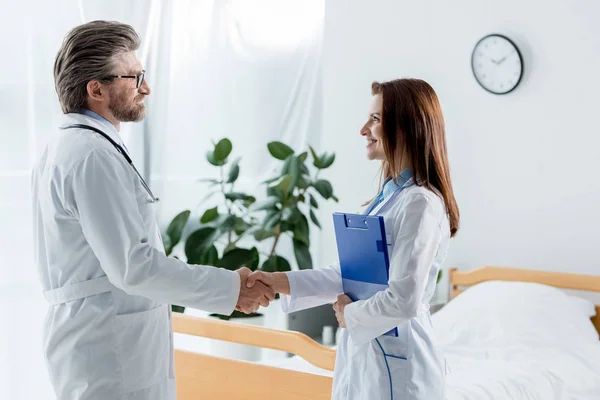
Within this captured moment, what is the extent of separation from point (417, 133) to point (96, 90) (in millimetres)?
768

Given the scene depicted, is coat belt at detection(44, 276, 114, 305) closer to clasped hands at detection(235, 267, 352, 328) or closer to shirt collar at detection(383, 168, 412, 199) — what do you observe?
clasped hands at detection(235, 267, 352, 328)

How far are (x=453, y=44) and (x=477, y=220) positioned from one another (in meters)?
0.84

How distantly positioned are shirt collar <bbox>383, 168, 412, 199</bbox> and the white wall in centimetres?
183

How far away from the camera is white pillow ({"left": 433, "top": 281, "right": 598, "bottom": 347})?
306cm

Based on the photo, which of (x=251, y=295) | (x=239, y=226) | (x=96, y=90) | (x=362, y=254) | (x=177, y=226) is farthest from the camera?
(x=239, y=226)

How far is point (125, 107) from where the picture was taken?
6.45 feet

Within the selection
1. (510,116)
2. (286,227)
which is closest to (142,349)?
(286,227)

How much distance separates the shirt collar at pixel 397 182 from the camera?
1859 mm

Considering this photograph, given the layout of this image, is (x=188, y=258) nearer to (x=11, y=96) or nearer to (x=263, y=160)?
(x=263, y=160)

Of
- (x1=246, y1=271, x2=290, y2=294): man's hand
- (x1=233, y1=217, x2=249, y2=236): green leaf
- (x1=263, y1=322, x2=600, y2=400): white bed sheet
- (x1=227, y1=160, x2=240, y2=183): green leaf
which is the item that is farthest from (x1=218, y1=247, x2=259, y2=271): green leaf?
(x1=246, y1=271, x2=290, y2=294): man's hand

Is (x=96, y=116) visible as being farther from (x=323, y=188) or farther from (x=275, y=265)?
(x=323, y=188)

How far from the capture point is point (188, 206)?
3.68 meters

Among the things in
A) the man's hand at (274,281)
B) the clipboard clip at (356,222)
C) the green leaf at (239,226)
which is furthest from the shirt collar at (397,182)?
the green leaf at (239,226)

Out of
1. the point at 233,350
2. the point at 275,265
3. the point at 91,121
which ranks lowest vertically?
the point at 233,350
